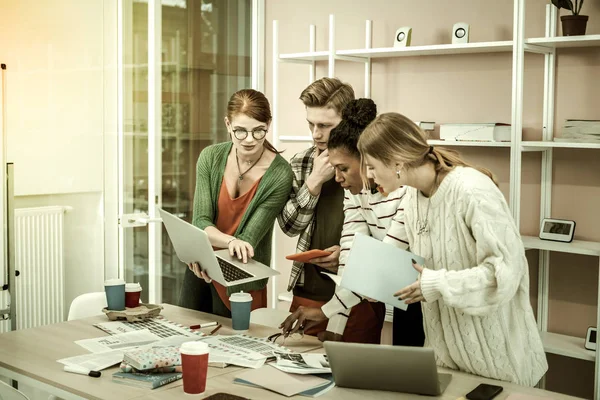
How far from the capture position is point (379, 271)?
6.95 ft

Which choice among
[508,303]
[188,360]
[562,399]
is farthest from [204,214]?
[562,399]

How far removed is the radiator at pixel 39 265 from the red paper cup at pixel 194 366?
77.2 inches

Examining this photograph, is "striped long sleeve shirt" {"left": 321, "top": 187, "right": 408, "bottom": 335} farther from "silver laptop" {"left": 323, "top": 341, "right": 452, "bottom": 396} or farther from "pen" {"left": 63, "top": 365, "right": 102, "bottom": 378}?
→ "pen" {"left": 63, "top": 365, "right": 102, "bottom": 378}

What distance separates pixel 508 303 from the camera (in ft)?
6.83

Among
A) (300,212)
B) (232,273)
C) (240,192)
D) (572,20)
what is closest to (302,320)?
(232,273)

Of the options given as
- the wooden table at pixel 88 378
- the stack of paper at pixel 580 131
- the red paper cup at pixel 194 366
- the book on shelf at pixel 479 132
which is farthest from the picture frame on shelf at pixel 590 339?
the red paper cup at pixel 194 366

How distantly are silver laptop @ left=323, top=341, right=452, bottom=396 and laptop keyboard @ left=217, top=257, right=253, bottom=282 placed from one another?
2.37 feet

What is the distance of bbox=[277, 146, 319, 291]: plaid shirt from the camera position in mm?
2752

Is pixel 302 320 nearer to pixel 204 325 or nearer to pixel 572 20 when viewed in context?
pixel 204 325

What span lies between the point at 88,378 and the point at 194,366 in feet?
1.20

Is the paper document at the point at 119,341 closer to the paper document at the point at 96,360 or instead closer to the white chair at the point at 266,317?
the paper document at the point at 96,360

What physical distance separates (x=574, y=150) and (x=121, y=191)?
2.38 meters

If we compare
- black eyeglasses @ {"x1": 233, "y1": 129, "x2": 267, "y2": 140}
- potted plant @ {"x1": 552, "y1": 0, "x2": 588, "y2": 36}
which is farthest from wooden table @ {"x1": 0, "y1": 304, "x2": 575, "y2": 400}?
potted plant @ {"x1": 552, "y1": 0, "x2": 588, "y2": 36}

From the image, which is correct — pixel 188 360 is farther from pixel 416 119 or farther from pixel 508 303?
pixel 416 119
